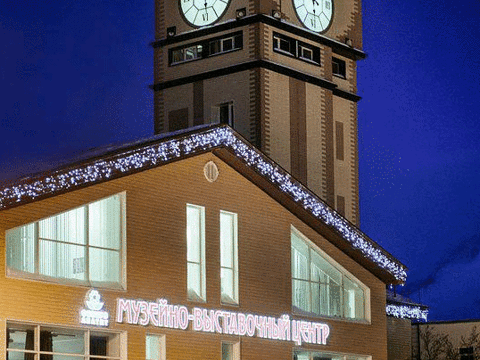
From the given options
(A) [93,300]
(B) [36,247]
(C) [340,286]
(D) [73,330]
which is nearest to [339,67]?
(C) [340,286]

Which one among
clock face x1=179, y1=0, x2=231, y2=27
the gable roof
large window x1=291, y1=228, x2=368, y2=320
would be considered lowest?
large window x1=291, y1=228, x2=368, y2=320

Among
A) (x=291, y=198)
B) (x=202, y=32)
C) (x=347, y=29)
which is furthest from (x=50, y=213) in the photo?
(x=347, y=29)

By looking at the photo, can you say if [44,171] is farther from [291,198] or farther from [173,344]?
[291,198]

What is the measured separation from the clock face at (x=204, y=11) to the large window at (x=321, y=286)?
32.9 meters

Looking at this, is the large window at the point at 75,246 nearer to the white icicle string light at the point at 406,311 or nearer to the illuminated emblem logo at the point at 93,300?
the illuminated emblem logo at the point at 93,300

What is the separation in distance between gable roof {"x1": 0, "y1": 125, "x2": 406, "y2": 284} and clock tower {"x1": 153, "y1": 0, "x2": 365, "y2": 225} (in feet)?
90.7

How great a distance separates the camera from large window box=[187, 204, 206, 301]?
139ft

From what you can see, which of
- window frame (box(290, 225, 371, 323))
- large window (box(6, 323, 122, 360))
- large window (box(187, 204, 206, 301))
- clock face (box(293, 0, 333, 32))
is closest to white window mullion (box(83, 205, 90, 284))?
large window (box(6, 323, 122, 360))

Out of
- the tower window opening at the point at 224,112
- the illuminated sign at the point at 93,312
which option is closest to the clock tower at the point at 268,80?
the tower window opening at the point at 224,112

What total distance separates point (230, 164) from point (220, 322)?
15.9ft

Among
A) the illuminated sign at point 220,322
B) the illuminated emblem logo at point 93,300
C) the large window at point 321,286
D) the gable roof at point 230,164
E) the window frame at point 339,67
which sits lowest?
the illuminated sign at point 220,322

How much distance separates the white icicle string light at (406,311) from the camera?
63.4 meters

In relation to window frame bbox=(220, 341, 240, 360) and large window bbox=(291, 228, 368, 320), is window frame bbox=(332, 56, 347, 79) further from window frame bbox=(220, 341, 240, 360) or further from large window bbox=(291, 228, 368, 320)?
window frame bbox=(220, 341, 240, 360)

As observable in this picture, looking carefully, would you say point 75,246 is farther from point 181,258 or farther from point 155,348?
point 155,348
